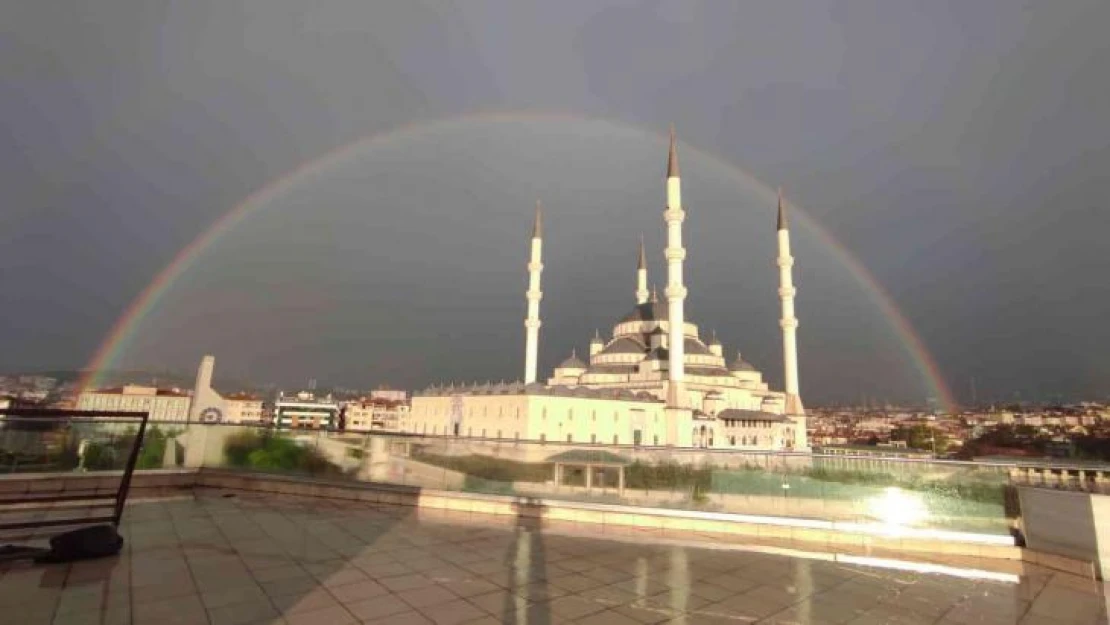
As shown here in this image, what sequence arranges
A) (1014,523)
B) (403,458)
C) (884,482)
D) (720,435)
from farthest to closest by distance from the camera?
(720,435), (403,458), (884,482), (1014,523)

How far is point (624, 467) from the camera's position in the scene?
9414 mm

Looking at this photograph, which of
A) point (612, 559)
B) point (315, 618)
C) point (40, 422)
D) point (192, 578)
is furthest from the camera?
point (40, 422)

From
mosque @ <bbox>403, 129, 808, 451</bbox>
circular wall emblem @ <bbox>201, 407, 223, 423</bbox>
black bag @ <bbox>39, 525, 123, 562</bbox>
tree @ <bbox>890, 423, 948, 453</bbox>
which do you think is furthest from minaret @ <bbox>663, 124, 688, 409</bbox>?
tree @ <bbox>890, 423, 948, 453</bbox>

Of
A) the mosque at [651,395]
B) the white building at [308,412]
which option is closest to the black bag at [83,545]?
the mosque at [651,395]

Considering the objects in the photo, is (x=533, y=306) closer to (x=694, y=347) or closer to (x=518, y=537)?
(x=694, y=347)

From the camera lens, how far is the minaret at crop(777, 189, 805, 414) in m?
53.9

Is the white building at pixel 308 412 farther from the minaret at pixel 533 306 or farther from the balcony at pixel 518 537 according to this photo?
the balcony at pixel 518 537

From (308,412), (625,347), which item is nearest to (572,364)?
(625,347)

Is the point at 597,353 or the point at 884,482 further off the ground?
the point at 597,353

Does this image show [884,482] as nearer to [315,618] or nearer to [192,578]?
[315,618]

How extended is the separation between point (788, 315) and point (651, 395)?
15572 mm

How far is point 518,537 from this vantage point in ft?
24.9

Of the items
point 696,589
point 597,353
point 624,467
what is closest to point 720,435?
point 597,353

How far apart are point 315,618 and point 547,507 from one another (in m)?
5.13
